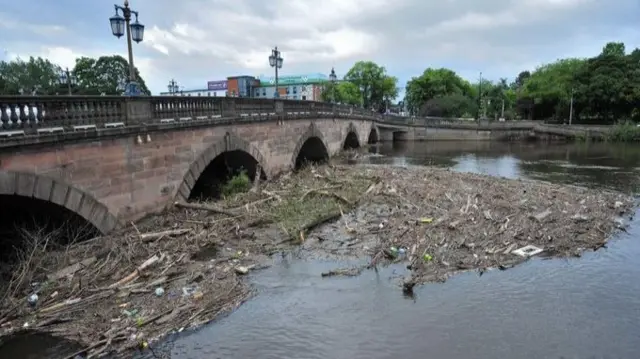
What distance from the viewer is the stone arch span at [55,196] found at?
897cm

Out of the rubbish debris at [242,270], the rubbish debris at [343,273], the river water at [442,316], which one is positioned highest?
the rubbish debris at [242,270]

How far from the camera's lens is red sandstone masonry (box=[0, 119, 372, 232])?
30.8ft

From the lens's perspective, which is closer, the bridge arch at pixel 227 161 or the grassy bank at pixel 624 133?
the bridge arch at pixel 227 161

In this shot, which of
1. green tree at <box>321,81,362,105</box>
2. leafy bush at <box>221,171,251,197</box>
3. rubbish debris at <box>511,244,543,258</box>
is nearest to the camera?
rubbish debris at <box>511,244,543,258</box>

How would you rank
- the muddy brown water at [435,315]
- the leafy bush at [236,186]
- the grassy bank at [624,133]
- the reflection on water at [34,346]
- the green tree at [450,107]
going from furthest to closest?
1. the green tree at [450,107]
2. the grassy bank at [624,133]
3. the leafy bush at [236,186]
4. the muddy brown water at [435,315]
5. the reflection on water at [34,346]

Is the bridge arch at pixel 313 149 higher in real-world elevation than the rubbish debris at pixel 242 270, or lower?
higher

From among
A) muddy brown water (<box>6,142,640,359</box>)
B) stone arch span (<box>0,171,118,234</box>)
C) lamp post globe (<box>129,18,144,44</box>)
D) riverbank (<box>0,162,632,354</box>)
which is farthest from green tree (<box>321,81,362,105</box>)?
stone arch span (<box>0,171,118,234</box>)

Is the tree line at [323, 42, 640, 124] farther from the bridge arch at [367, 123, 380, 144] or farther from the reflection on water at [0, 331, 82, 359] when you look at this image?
the reflection on water at [0, 331, 82, 359]

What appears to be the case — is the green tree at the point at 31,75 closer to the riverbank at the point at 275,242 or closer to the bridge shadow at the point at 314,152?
the bridge shadow at the point at 314,152

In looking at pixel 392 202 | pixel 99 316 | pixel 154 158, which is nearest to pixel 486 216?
pixel 392 202

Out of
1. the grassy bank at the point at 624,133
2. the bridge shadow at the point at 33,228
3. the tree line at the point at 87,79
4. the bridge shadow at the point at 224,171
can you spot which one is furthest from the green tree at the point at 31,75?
the grassy bank at the point at 624,133

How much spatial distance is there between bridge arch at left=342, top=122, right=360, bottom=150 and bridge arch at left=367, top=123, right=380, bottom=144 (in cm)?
719

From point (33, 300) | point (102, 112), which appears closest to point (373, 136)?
point (102, 112)

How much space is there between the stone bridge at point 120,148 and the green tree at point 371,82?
67176mm
